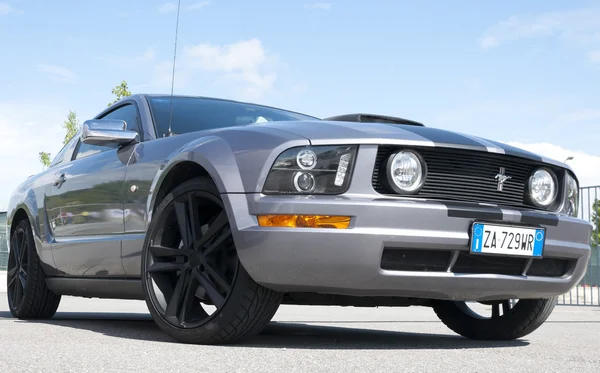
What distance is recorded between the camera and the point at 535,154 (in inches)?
173

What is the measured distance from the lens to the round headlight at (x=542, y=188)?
4.30m

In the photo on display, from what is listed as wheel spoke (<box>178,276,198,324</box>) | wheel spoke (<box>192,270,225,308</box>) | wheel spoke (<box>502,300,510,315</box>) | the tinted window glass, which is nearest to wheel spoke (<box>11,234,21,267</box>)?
the tinted window glass

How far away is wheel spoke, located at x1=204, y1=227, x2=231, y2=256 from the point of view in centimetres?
393

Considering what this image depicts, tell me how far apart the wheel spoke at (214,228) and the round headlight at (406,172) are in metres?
0.79

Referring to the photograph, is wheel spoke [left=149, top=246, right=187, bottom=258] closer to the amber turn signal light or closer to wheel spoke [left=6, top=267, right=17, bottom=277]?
the amber turn signal light

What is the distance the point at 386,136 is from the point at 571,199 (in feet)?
4.31

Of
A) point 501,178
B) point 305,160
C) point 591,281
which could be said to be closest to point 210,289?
point 305,160

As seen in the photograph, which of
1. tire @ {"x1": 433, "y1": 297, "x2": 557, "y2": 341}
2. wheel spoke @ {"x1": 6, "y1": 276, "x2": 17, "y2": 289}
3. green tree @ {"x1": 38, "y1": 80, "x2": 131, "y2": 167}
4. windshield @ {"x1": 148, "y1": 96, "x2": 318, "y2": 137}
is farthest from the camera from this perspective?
green tree @ {"x1": 38, "y1": 80, "x2": 131, "y2": 167}

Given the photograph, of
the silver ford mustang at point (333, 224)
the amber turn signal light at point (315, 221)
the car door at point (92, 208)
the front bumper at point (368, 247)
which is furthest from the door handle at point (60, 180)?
the amber turn signal light at point (315, 221)

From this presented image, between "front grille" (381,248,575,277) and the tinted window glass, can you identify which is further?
the tinted window glass

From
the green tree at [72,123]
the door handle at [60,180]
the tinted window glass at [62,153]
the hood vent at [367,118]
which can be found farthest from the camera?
the green tree at [72,123]

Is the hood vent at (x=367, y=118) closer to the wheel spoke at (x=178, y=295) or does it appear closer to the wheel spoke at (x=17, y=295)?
the wheel spoke at (x=178, y=295)

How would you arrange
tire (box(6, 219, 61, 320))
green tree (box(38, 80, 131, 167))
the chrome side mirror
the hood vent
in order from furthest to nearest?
1. green tree (box(38, 80, 131, 167))
2. tire (box(6, 219, 61, 320))
3. the chrome side mirror
4. the hood vent

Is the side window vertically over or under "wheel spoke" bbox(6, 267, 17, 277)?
over
